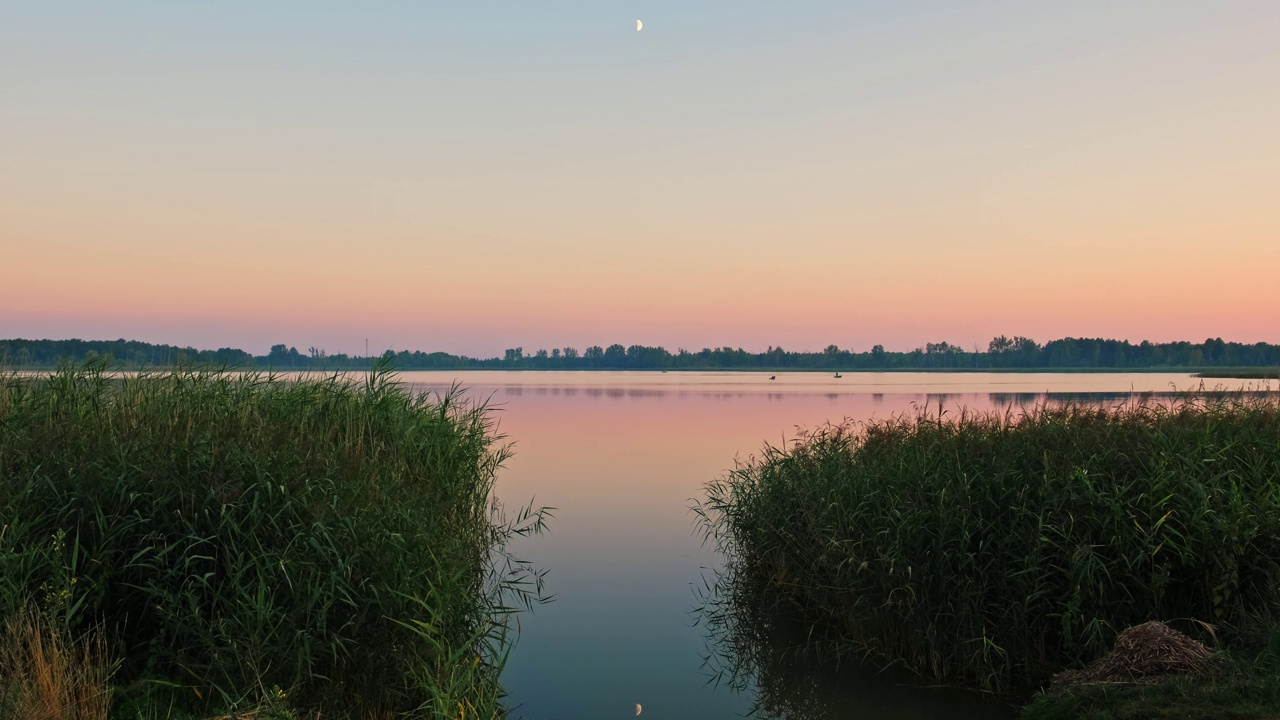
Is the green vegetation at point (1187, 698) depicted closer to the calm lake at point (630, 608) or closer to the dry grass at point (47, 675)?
the calm lake at point (630, 608)

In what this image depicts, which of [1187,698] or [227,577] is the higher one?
[227,577]

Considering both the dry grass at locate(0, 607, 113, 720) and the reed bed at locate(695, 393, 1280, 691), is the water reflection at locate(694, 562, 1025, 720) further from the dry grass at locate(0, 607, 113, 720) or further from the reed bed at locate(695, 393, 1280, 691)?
the dry grass at locate(0, 607, 113, 720)

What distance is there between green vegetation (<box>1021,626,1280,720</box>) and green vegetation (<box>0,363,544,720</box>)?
480 cm

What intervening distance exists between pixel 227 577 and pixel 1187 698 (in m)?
7.81

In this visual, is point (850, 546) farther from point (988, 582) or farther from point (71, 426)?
point (71, 426)

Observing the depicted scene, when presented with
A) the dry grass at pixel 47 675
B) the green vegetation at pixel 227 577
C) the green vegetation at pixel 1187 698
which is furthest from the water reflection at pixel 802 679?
the dry grass at pixel 47 675

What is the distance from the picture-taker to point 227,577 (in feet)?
23.4

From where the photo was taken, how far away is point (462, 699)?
7.01 metres

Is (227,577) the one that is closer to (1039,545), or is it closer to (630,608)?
(630,608)

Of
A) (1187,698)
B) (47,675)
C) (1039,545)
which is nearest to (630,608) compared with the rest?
(1039,545)

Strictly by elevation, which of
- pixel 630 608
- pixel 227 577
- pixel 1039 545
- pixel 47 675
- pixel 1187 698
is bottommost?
pixel 630 608

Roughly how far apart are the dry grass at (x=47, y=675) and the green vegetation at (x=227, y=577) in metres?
0.04

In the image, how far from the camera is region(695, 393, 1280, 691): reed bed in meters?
8.38

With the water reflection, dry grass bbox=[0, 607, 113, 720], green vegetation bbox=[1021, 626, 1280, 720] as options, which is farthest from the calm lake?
dry grass bbox=[0, 607, 113, 720]
